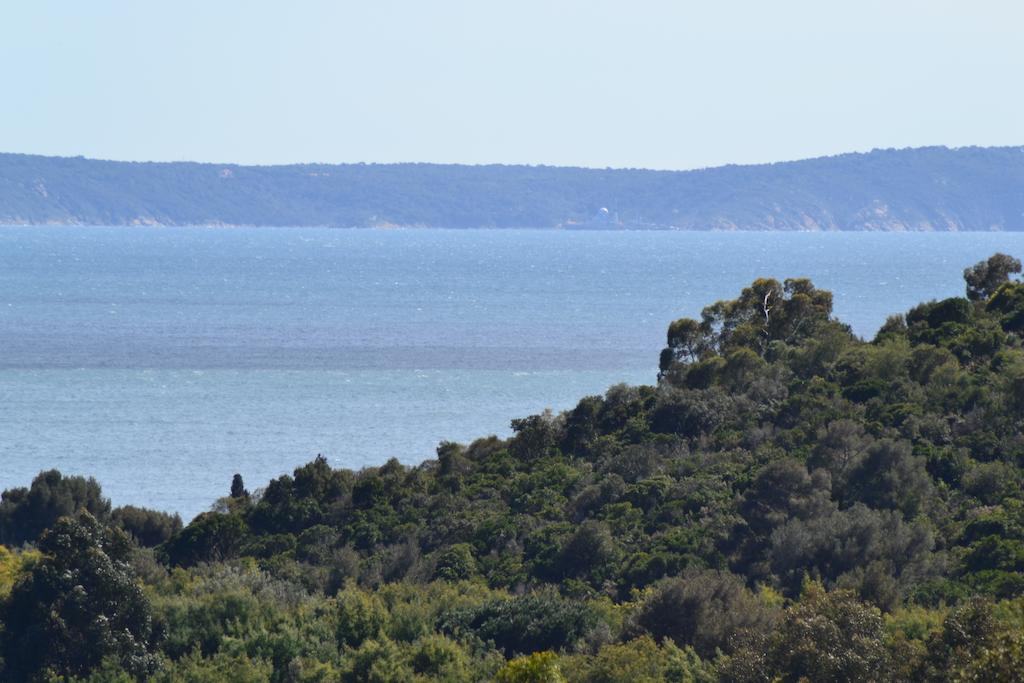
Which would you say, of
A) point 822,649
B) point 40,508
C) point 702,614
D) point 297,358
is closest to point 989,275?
point 40,508

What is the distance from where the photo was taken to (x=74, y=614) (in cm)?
2752

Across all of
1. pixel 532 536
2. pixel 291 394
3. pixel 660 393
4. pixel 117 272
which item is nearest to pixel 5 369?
pixel 291 394

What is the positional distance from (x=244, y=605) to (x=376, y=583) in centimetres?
569

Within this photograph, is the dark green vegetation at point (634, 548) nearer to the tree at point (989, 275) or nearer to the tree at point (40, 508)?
the tree at point (40, 508)

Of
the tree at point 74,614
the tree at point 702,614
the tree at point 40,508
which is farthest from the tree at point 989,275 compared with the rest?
the tree at point 74,614

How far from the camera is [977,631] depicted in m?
19.3

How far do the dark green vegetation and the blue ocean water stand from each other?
1291 cm

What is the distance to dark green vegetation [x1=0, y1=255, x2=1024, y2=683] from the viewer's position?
2491 centimetres

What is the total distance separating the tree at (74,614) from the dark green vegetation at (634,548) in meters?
0.04

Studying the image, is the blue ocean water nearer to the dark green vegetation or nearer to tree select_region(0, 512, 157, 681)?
the dark green vegetation

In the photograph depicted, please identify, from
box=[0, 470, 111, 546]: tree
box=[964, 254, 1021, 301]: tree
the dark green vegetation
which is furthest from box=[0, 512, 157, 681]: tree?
box=[964, 254, 1021, 301]: tree

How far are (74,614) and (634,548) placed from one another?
11.8 metres

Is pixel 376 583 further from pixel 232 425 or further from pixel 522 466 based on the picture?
pixel 232 425

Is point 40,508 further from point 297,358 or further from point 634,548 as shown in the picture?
point 297,358
